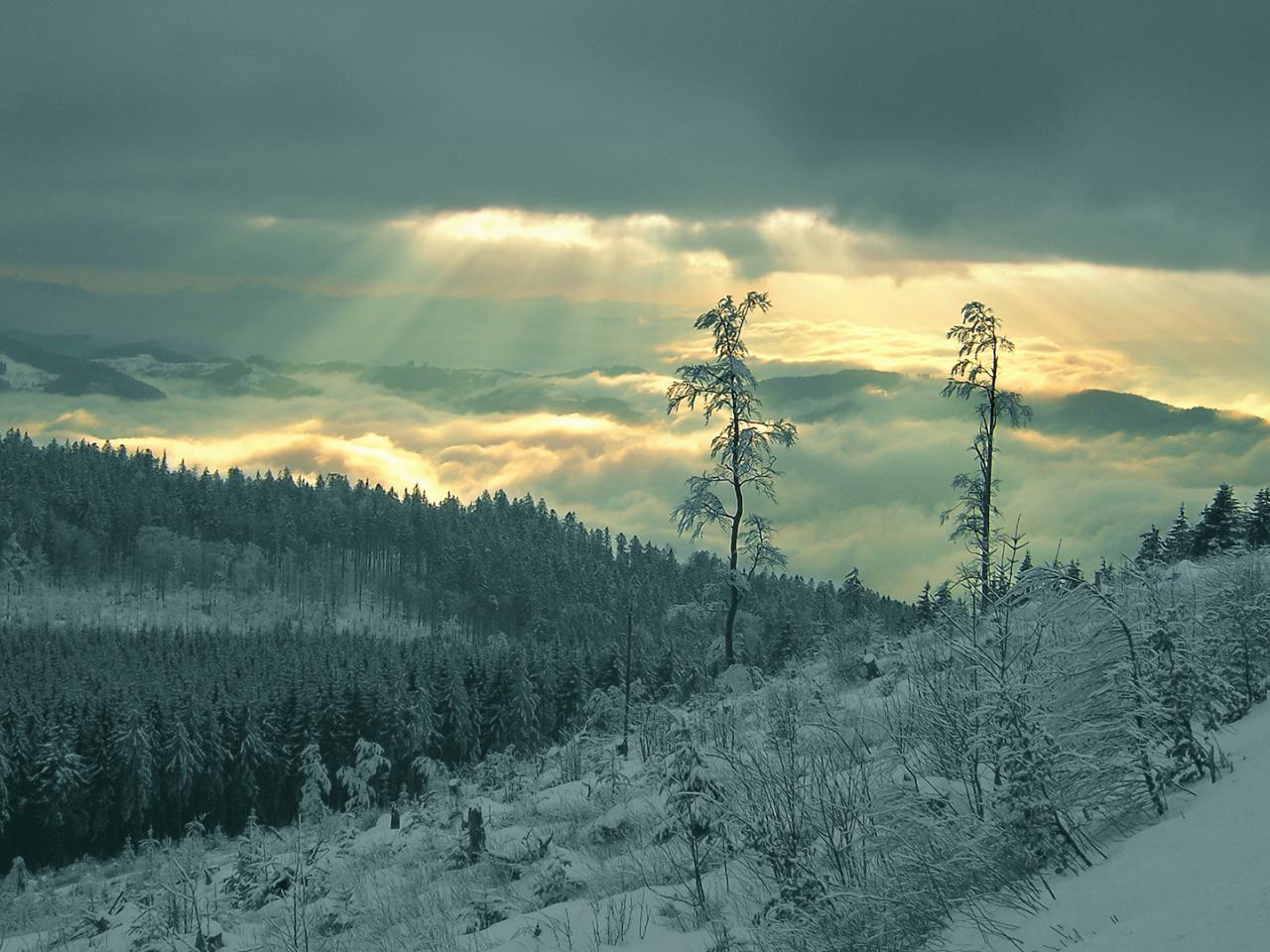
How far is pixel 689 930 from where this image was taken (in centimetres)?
840

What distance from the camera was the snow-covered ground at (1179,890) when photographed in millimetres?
4512

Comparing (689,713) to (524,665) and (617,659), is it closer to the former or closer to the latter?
(617,659)

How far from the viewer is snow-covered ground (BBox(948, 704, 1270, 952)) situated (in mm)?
4512

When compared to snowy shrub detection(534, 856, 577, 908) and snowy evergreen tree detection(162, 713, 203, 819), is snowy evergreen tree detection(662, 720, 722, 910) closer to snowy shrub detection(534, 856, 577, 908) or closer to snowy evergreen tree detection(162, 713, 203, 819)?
snowy shrub detection(534, 856, 577, 908)

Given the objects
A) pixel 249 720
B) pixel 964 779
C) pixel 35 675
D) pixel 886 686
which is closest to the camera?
pixel 964 779

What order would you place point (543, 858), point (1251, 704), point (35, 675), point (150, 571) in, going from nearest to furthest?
point (1251, 704) < point (543, 858) < point (35, 675) < point (150, 571)

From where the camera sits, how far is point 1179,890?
504 centimetres

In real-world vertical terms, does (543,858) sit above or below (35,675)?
above

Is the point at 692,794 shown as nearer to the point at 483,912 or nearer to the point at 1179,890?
the point at 483,912

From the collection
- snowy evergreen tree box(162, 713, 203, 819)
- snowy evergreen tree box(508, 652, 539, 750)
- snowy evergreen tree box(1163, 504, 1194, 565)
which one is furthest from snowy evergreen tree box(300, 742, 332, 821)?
snowy evergreen tree box(1163, 504, 1194, 565)

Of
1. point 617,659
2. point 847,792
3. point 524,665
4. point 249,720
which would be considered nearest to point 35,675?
point 249,720

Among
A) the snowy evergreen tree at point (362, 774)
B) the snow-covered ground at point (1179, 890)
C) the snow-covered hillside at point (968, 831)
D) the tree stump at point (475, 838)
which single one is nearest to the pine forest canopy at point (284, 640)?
the snowy evergreen tree at point (362, 774)

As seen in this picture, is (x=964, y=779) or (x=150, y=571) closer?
(x=964, y=779)

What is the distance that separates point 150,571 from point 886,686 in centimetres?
18430
